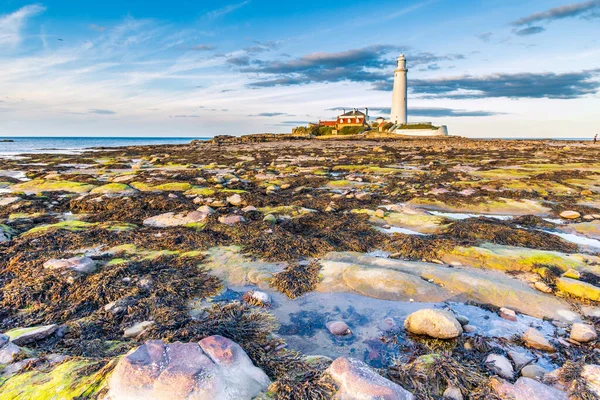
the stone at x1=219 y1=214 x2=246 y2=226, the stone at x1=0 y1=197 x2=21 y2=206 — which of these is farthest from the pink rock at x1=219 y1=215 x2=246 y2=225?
the stone at x1=0 y1=197 x2=21 y2=206

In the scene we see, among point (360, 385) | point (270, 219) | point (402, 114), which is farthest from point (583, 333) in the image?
point (402, 114)

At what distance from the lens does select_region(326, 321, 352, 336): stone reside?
12.1ft

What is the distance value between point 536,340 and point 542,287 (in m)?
1.61

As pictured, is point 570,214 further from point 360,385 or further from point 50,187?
point 50,187

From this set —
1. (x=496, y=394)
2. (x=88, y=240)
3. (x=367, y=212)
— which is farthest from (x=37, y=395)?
(x=367, y=212)

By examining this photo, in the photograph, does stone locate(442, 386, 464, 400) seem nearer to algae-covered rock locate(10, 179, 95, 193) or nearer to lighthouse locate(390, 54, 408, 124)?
algae-covered rock locate(10, 179, 95, 193)

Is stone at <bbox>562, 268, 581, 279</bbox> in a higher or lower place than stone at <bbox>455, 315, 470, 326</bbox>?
higher

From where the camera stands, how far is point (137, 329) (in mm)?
3609

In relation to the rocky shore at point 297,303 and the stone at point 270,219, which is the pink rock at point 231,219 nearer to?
the rocky shore at point 297,303

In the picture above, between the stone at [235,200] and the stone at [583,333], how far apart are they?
802 centimetres

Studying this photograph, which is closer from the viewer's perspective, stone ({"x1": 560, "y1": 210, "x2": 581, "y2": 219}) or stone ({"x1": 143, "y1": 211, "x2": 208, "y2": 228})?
stone ({"x1": 143, "y1": 211, "x2": 208, "y2": 228})

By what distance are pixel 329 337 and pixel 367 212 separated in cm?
566

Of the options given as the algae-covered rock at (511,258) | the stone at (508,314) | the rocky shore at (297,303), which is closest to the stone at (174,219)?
the rocky shore at (297,303)

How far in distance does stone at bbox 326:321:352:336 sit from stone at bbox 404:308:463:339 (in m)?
0.70
